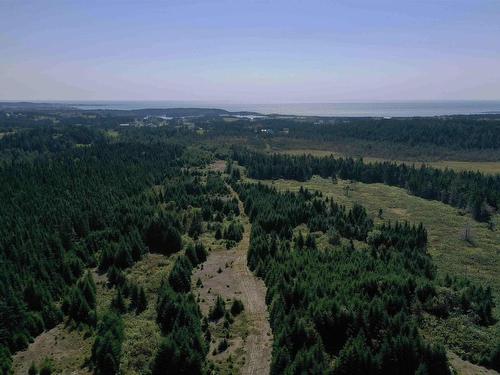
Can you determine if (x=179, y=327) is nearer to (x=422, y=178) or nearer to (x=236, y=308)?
(x=236, y=308)

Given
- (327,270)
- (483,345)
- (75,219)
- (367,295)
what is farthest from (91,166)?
(483,345)

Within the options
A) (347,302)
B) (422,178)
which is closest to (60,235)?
(347,302)

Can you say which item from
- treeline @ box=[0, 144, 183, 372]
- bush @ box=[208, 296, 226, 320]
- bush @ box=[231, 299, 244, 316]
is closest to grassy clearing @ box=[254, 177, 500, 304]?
bush @ box=[231, 299, 244, 316]

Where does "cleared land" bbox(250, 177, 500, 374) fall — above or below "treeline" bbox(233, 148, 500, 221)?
below

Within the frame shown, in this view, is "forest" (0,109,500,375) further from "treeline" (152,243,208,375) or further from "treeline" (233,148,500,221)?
→ "treeline" (233,148,500,221)

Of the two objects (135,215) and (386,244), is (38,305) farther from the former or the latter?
(386,244)

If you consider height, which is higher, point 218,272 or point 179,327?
point 179,327

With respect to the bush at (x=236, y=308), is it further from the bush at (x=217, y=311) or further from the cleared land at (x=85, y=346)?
the cleared land at (x=85, y=346)
